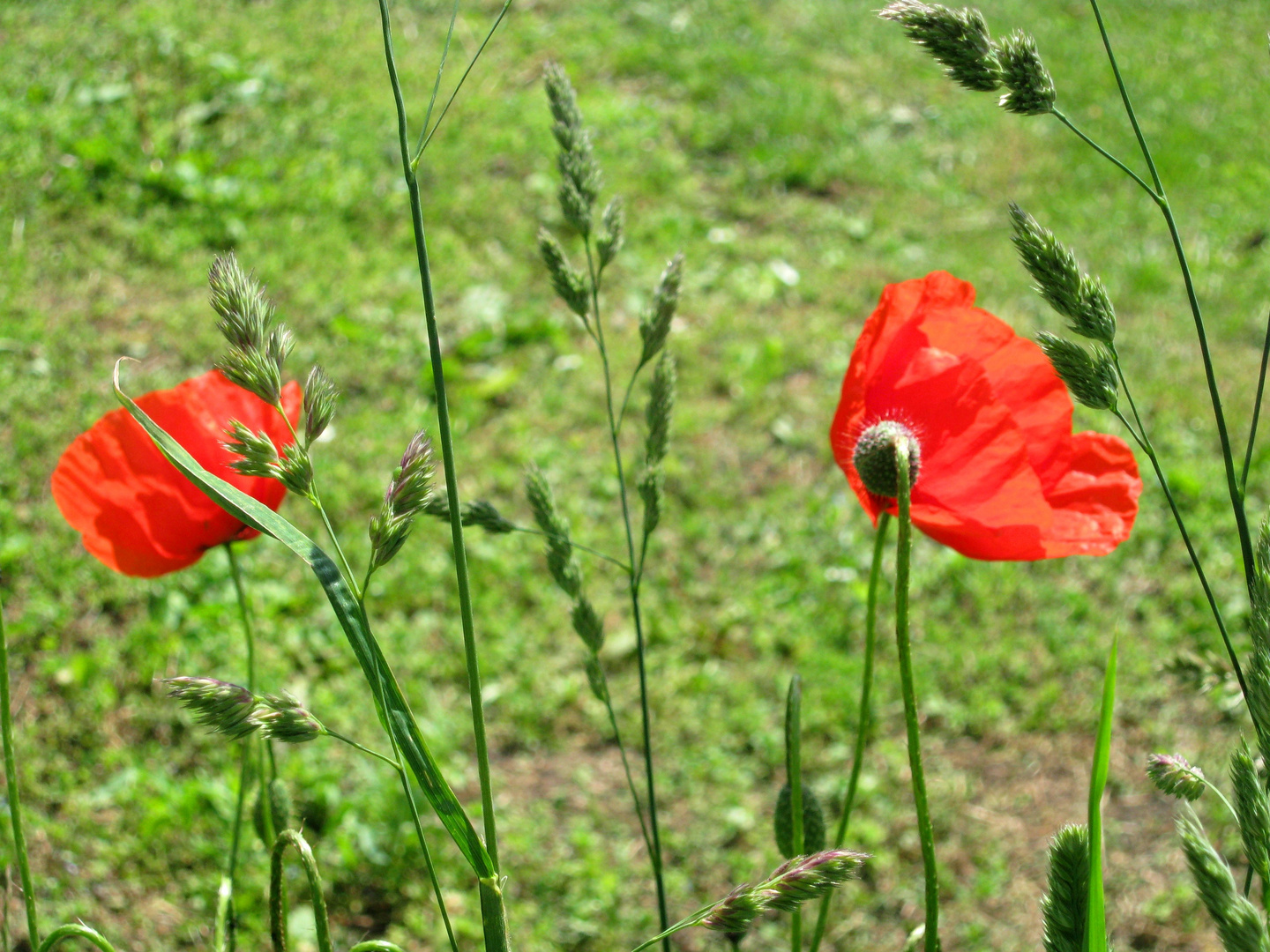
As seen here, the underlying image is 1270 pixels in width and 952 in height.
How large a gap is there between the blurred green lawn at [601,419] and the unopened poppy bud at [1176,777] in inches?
63.6

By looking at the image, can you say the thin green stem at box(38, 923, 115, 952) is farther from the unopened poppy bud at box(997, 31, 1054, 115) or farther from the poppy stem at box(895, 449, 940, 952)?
the unopened poppy bud at box(997, 31, 1054, 115)

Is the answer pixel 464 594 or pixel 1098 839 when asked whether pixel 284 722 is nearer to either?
pixel 464 594

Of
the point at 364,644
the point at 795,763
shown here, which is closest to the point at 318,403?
the point at 364,644

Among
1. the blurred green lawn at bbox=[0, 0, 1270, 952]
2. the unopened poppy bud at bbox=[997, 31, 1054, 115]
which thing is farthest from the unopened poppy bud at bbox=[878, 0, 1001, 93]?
the blurred green lawn at bbox=[0, 0, 1270, 952]

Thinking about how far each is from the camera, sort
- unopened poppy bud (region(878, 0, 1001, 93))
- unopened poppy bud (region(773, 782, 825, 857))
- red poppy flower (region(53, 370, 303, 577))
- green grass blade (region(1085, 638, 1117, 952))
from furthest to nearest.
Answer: red poppy flower (region(53, 370, 303, 577)), unopened poppy bud (region(773, 782, 825, 857)), unopened poppy bud (region(878, 0, 1001, 93)), green grass blade (region(1085, 638, 1117, 952))

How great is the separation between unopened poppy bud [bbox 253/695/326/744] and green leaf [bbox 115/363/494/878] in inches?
1.5

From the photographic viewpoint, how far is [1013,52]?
0.61 m

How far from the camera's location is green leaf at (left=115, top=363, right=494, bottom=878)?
569 millimetres

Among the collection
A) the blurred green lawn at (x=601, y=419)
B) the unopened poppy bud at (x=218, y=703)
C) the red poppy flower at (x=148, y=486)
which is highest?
the unopened poppy bud at (x=218, y=703)

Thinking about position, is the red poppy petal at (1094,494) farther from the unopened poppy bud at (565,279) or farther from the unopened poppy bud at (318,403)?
the unopened poppy bud at (318,403)

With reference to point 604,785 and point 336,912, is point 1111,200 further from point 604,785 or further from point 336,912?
point 336,912

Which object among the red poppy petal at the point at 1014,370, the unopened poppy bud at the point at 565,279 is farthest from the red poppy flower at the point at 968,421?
the unopened poppy bud at the point at 565,279

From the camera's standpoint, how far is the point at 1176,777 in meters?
0.53

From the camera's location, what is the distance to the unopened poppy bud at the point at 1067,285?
1.99ft
